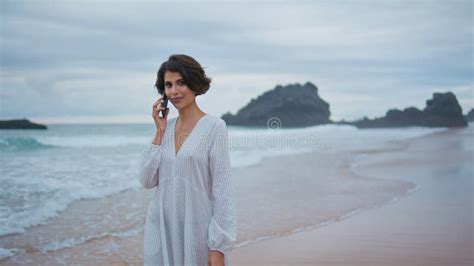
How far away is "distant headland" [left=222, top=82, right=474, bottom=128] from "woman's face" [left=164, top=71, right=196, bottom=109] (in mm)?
32109

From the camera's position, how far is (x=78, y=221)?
6.98m

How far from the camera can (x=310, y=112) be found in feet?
149

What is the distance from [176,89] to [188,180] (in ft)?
1.37

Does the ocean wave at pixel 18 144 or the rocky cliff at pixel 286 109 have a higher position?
the rocky cliff at pixel 286 109

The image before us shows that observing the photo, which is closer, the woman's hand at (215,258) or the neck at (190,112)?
the woman's hand at (215,258)

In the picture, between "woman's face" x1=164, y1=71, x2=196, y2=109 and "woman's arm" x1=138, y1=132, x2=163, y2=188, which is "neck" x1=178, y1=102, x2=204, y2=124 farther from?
"woman's arm" x1=138, y1=132, x2=163, y2=188

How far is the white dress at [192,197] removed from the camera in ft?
7.69

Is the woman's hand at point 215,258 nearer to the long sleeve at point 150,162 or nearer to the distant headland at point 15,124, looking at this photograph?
the long sleeve at point 150,162

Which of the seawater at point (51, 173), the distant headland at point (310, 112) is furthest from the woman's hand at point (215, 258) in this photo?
the distant headland at point (310, 112)

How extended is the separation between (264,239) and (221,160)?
364 centimetres

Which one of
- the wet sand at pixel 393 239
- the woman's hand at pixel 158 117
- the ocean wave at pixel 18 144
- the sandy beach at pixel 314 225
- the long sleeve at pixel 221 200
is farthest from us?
the ocean wave at pixel 18 144

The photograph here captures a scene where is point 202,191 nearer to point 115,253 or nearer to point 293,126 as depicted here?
point 115,253

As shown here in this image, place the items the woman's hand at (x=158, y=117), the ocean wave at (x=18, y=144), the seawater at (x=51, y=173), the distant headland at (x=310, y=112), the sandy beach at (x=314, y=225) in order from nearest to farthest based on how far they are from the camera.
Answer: the woman's hand at (x=158, y=117)
the sandy beach at (x=314, y=225)
the seawater at (x=51, y=173)
the ocean wave at (x=18, y=144)
the distant headland at (x=310, y=112)

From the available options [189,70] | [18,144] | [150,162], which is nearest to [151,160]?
[150,162]
